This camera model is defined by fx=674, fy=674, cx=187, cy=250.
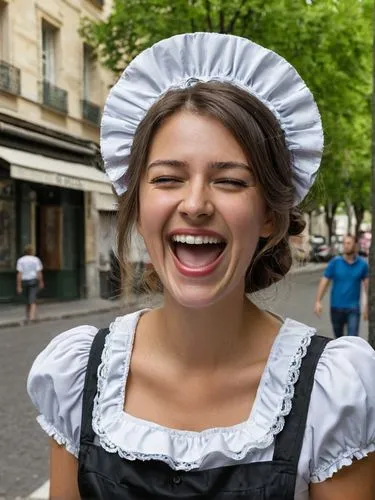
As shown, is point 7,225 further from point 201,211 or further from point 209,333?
point 201,211

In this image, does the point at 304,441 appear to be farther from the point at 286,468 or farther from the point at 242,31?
the point at 242,31

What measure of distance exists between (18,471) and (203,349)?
3.56m

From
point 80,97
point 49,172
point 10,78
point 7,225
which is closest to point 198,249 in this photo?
point 49,172

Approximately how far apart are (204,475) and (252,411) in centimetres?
18

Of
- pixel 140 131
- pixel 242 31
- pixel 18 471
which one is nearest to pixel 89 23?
pixel 242 31

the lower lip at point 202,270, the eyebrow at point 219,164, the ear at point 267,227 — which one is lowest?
the lower lip at point 202,270

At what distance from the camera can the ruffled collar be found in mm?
1400

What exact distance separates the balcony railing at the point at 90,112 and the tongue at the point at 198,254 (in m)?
18.1

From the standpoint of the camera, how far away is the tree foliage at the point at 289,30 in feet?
48.4

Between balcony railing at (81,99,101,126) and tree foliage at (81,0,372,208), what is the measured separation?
153cm

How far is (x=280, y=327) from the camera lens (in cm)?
162

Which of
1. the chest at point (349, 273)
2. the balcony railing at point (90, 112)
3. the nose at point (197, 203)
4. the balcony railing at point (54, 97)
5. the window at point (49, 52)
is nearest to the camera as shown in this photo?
the nose at point (197, 203)

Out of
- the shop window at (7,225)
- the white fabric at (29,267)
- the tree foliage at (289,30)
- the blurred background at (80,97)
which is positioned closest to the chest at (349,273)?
the blurred background at (80,97)

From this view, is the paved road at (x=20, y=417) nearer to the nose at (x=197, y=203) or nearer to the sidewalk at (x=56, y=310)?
the nose at (x=197, y=203)
